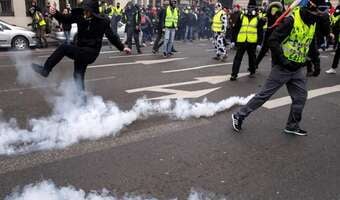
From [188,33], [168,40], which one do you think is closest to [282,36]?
[168,40]

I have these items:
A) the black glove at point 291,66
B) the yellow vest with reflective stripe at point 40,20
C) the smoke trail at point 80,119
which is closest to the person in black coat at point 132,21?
the yellow vest with reflective stripe at point 40,20

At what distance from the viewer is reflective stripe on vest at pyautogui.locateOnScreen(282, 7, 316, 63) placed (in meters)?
4.67

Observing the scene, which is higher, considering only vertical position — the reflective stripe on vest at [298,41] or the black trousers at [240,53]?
the reflective stripe on vest at [298,41]

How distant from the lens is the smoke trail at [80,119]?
458 centimetres

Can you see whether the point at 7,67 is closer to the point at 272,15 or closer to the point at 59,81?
the point at 59,81

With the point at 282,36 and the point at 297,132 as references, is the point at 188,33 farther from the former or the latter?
the point at 282,36

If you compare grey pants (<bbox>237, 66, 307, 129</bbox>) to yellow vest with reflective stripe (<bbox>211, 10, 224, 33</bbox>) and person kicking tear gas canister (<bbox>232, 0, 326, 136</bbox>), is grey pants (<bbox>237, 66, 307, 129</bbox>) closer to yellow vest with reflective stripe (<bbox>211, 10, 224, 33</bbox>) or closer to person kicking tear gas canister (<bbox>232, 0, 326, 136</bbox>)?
person kicking tear gas canister (<bbox>232, 0, 326, 136</bbox>)

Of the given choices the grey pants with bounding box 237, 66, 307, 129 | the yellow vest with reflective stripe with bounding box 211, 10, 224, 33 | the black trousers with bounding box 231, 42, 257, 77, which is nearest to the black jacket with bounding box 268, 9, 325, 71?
the grey pants with bounding box 237, 66, 307, 129

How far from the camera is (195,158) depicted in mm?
4328

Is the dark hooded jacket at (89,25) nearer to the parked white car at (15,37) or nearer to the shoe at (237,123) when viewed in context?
the shoe at (237,123)

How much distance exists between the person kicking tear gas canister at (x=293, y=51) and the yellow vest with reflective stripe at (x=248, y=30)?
3975mm

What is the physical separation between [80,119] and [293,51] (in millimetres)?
2948

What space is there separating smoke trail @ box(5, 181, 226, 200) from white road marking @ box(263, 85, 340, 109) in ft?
11.5

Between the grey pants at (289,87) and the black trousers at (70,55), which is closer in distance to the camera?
the grey pants at (289,87)
